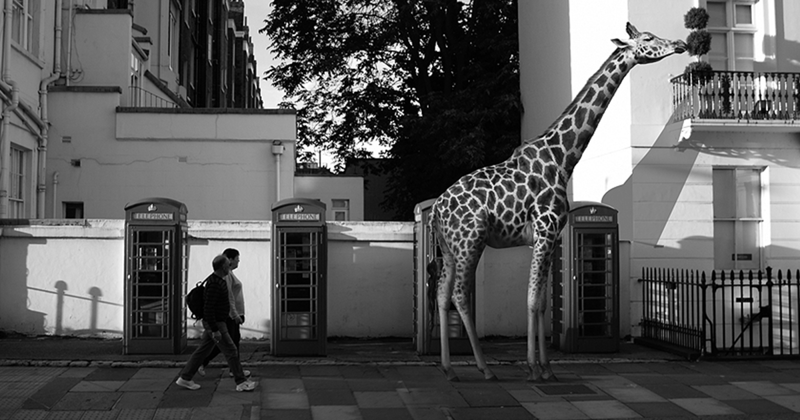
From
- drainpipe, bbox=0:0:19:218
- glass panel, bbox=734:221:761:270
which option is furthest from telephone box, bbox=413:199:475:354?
drainpipe, bbox=0:0:19:218

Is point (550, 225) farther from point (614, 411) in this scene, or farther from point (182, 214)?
point (182, 214)

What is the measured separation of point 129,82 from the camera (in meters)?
20.0

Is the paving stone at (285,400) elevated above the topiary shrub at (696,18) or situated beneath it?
situated beneath

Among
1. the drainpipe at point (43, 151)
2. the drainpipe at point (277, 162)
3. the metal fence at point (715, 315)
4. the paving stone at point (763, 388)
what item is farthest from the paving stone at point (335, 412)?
the drainpipe at point (43, 151)

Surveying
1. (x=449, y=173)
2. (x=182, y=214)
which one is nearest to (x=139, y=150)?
(x=182, y=214)

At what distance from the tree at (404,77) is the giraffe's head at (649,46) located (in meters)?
10.5

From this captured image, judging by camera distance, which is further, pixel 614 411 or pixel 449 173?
pixel 449 173

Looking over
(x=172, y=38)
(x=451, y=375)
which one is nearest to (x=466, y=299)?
(x=451, y=375)

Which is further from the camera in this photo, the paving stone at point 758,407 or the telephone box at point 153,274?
the telephone box at point 153,274

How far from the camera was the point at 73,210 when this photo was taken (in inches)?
724

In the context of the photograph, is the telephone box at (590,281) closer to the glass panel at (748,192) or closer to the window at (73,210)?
the glass panel at (748,192)

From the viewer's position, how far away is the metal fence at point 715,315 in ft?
41.0

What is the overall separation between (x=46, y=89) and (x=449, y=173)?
10847 mm

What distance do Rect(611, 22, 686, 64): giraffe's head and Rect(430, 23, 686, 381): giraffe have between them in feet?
0.04
